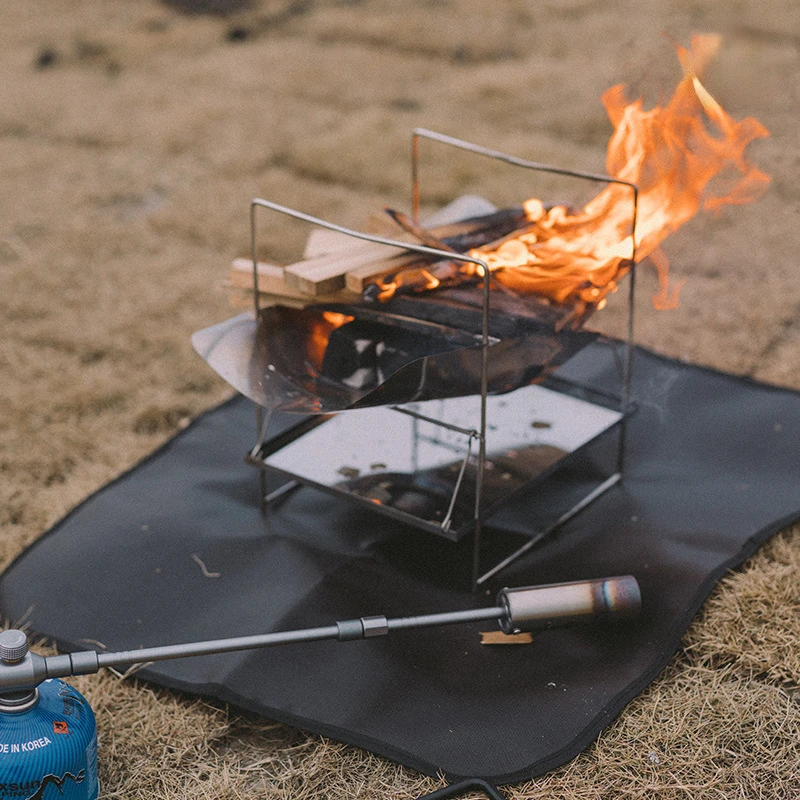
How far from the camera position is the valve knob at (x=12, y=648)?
1.83 m

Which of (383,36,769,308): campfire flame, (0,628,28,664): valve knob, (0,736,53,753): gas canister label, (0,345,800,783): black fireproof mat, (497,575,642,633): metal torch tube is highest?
(383,36,769,308): campfire flame

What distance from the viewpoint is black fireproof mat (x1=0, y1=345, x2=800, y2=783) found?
Answer: 2.20m

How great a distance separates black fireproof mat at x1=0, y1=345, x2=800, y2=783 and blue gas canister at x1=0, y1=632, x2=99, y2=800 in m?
0.37

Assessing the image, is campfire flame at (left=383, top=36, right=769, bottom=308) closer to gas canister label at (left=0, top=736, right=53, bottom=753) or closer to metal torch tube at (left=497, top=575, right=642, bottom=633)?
metal torch tube at (left=497, top=575, right=642, bottom=633)

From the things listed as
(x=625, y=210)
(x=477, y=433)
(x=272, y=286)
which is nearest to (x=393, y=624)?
(x=477, y=433)

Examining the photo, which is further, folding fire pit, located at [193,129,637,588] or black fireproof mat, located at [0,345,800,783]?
folding fire pit, located at [193,129,637,588]

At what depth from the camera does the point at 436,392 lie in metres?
2.49

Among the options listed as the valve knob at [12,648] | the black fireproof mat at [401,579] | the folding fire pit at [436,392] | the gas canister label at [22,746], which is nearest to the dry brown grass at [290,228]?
the black fireproof mat at [401,579]

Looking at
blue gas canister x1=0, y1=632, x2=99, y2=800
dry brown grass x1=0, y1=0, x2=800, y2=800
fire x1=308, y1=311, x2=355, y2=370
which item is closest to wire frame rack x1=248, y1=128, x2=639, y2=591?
fire x1=308, y1=311, x2=355, y2=370

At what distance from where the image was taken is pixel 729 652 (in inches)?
91.4

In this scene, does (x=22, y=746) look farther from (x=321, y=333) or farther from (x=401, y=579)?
(x=321, y=333)

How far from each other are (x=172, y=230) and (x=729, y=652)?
306 centimetres

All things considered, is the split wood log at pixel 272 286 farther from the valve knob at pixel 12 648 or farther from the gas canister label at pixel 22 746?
the gas canister label at pixel 22 746

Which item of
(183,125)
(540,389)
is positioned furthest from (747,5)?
(540,389)
